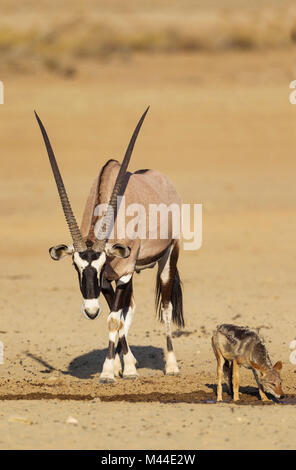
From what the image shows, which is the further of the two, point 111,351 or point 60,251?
point 111,351

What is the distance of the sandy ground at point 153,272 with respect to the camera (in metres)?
7.64

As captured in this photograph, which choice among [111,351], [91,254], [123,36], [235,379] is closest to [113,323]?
[111,351]

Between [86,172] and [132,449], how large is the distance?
18478 millimetres

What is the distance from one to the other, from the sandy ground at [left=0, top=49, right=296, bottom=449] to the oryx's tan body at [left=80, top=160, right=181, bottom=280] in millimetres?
1044

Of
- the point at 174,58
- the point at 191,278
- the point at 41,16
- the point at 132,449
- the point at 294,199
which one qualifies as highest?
the point at 41,16

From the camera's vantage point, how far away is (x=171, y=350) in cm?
1022

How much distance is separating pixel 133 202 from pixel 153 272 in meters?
6.16

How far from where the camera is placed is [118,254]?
355 inches

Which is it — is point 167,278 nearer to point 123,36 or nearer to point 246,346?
point 246,346

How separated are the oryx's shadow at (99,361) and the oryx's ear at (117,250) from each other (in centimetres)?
155

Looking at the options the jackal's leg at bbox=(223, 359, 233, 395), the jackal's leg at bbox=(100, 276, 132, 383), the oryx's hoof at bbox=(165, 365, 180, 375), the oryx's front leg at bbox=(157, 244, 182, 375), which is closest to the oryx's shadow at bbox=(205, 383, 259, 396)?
the jackal's leg at bbox=(223, 359, 233, 395)

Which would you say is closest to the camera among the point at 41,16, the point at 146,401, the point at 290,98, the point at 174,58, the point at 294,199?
the point at 146,401
